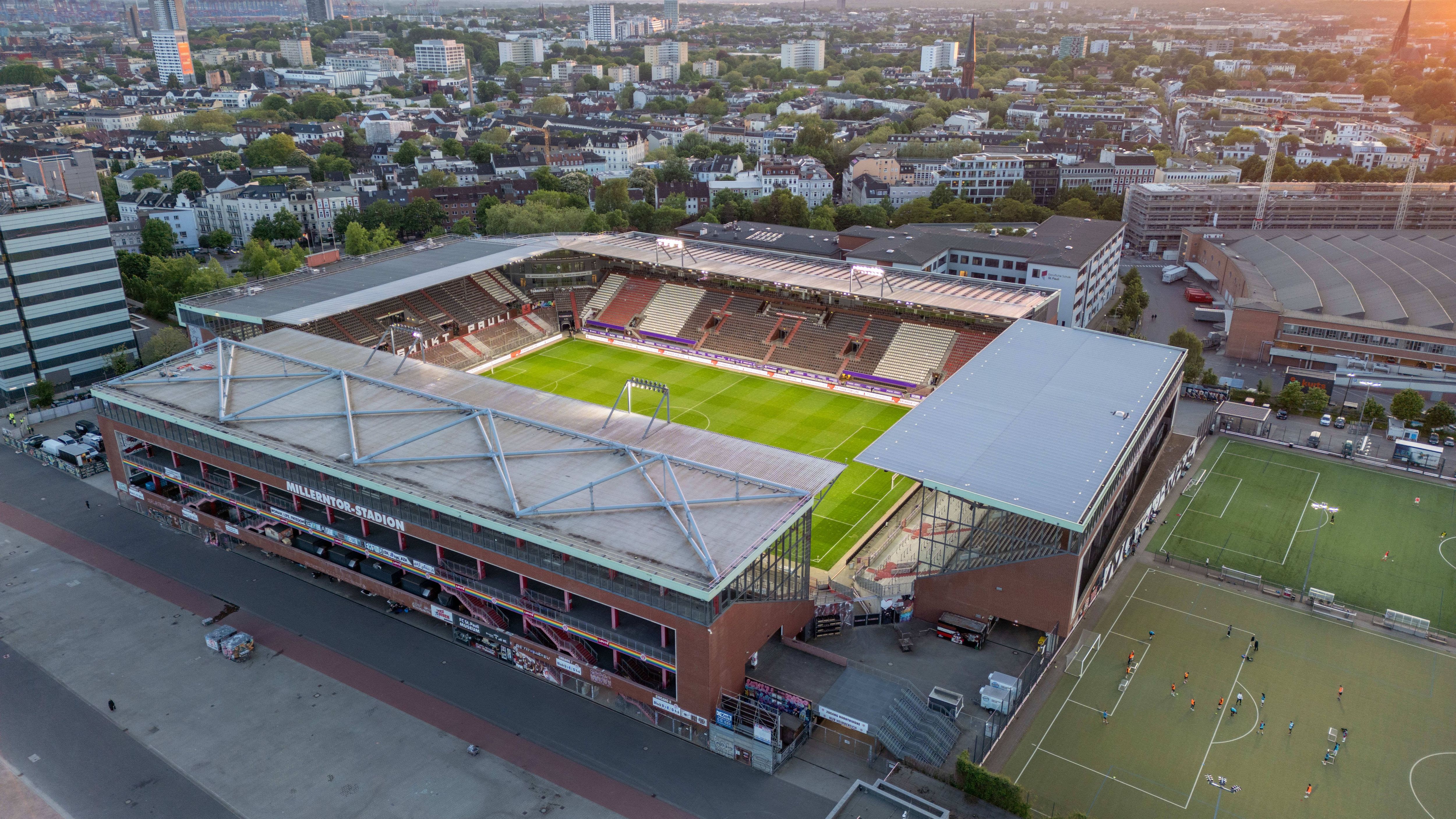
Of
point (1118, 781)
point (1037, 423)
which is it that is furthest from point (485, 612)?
point (1037, 423)

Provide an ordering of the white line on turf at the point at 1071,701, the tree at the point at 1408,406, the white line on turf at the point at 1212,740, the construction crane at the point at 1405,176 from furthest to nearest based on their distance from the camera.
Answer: the construction crane at the point at 1405,176
the tree at the point at 1408,406
the white line on turf at the point at 1071,701
the white line on turf at the point at 1212,740

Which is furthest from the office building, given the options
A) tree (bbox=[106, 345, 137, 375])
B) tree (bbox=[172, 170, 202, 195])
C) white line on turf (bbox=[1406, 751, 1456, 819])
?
tree (bbox=[172, 170, 202, 195])

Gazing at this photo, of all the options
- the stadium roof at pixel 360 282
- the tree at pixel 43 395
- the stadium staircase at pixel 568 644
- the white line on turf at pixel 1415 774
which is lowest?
the white line on turf at pixel 1415 774

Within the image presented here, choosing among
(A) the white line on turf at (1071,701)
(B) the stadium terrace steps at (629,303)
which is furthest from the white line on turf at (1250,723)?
(B) the stadium terrace steps at (629,303)

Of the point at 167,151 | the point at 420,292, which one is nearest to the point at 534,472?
the point at 420,292

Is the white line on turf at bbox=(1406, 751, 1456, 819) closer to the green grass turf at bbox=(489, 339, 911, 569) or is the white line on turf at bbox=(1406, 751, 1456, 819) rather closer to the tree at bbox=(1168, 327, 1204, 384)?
the green grass turf at bbox=(489, 339, 911, 569)

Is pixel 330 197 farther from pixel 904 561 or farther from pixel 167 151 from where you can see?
pixel 904 561

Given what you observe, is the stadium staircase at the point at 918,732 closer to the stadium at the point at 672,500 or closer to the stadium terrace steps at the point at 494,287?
the stadium at the point at 672,500
